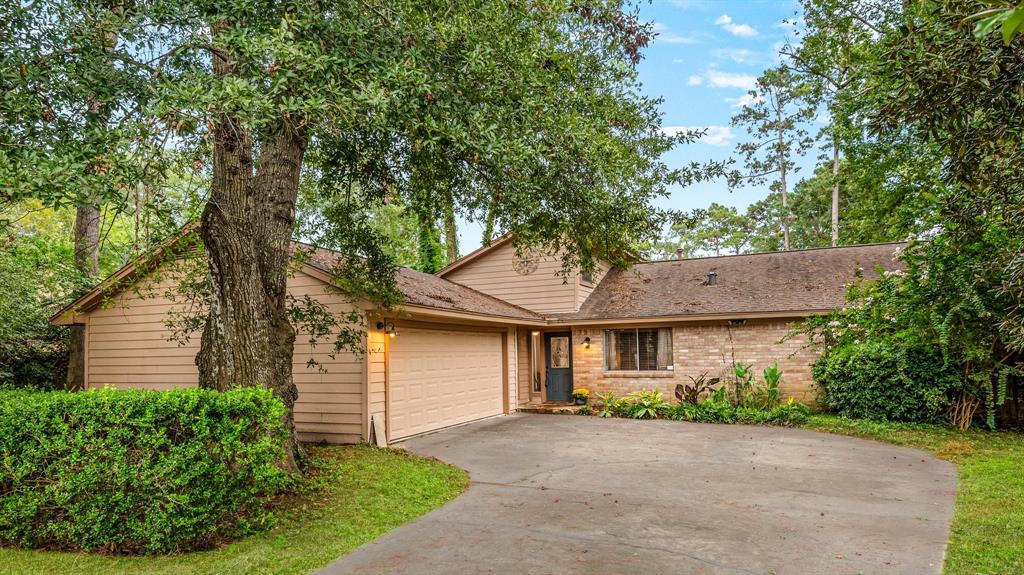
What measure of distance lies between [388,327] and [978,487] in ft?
27.4

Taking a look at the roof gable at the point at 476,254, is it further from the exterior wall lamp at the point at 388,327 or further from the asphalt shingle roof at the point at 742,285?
the exterior wall lamp at the point at 388,327

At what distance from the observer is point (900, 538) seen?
502 centimetres

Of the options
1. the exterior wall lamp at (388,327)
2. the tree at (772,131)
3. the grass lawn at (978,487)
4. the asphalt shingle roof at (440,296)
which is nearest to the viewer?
the grass lawn at (978,487)

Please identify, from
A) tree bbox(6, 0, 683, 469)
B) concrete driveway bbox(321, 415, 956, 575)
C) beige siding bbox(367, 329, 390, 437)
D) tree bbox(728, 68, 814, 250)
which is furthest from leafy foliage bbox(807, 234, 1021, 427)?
tree bbox(728, 68, 814, 250)

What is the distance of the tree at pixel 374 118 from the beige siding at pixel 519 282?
26.0 feet

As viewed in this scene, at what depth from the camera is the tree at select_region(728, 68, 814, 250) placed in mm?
25859

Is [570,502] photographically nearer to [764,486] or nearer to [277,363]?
[764,486]

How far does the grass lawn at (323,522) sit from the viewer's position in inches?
177

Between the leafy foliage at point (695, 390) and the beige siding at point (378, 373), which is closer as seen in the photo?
the beige siding at point (378, 373)

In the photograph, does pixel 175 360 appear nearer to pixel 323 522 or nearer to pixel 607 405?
pixel 323 522

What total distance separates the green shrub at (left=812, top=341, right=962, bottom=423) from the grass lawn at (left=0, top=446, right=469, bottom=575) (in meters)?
8.67

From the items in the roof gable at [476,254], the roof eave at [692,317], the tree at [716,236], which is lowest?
the roof eave at [692,317]

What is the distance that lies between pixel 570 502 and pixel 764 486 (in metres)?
2.50

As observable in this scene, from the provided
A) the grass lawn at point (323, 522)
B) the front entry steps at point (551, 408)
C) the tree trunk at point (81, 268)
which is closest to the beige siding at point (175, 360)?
the tree trunk at point (81, 268)
